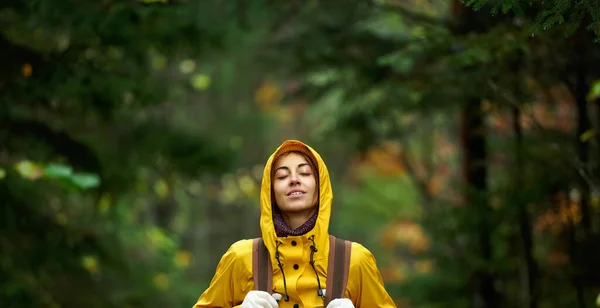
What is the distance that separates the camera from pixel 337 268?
172 inches

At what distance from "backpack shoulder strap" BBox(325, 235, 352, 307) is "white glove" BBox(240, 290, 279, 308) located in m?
0.30

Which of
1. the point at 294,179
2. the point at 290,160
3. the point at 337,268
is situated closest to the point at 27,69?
the point at 290,160

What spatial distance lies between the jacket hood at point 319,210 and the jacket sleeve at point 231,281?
163 millimetres

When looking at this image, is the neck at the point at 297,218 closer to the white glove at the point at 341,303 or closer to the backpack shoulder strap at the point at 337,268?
the backpack shoulder strap at the point at 337,268

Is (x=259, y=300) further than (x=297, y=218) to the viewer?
No

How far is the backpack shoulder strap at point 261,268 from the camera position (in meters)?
4.34

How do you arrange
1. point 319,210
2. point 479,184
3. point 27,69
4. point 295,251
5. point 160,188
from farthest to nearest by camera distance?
point 160,188 < point 479,184 < point 27,69 < point 319,210 < point 295,251

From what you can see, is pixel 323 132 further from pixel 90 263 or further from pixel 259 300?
pixel 259 300

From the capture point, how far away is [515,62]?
24.3 feet

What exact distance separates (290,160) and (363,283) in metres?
0.74

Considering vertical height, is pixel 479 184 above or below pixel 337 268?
above

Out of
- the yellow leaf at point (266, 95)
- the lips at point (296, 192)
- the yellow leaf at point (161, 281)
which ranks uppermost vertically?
the yellow leaf at point (266, 95)

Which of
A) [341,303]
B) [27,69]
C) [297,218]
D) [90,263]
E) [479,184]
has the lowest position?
[341,303]

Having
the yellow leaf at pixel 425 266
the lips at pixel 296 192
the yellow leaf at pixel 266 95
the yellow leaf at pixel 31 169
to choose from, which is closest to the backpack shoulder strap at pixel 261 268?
the lips at pixel 296 192
